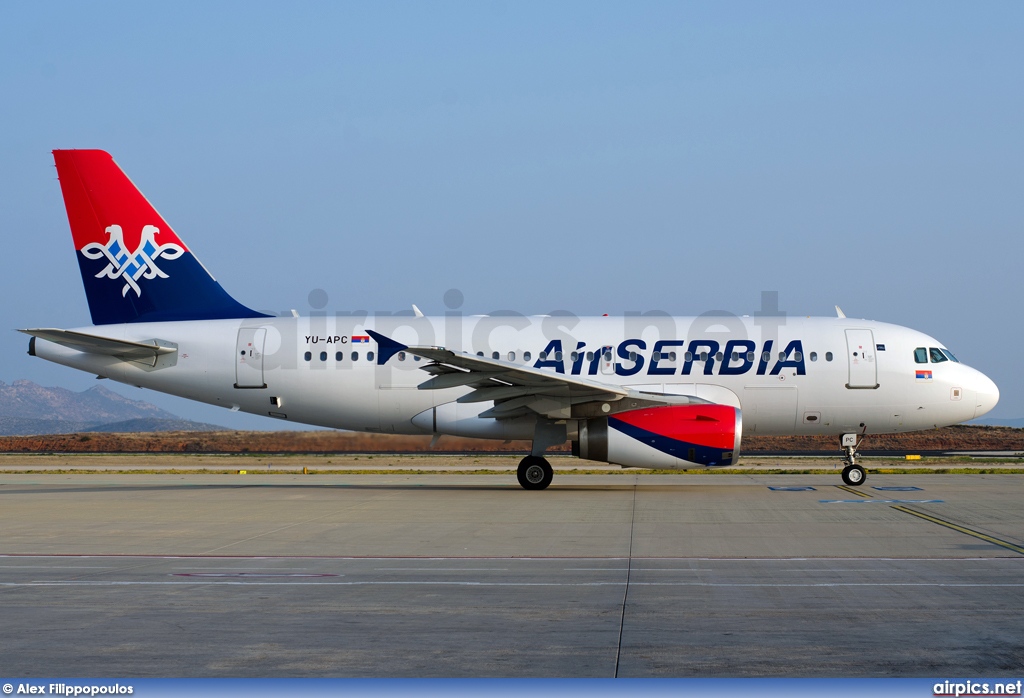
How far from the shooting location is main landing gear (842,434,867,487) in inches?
880

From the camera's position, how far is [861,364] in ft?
72.6

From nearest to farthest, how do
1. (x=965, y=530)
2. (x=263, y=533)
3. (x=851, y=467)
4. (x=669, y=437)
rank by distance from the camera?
1. (x=965, y=530)
2. (x=263, y=533)
3. (x=669, y=437)
4. (x=851, y=467)

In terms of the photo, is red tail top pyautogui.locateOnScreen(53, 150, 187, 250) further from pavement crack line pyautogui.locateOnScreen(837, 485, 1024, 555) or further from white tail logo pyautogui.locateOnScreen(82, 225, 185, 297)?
pavement crack line pyautogui.locateOnScreen(837, 485, 1024, 555)

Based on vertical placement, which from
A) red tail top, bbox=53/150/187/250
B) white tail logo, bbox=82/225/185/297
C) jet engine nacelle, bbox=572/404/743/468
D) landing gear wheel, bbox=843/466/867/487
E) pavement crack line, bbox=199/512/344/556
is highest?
red tail top, bbox=53/150/187/250

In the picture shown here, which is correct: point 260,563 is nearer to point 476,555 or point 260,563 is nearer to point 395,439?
point 476,555

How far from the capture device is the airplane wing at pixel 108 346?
21672mm

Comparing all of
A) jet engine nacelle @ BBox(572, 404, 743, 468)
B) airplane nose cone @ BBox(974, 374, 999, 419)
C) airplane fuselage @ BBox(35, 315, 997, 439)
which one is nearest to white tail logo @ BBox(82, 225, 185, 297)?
airplane fuselage @ BBox(35, 315, 997, 439)

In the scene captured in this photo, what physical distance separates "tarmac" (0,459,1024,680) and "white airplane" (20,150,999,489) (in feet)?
9.84

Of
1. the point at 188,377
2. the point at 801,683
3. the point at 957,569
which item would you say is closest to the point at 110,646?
the point at 801,683

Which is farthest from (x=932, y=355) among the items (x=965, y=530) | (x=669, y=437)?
(x=965, y=530)

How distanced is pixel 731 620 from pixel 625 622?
855mm

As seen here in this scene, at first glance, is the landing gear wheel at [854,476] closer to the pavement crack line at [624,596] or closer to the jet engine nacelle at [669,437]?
the jet engine nacelle at [669,437]

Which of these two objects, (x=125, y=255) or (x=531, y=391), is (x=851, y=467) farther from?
(x=125, y=255)

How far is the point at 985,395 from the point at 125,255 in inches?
821
